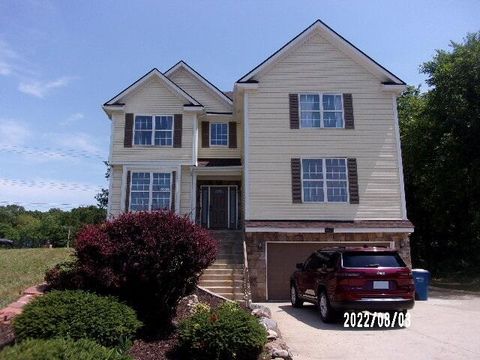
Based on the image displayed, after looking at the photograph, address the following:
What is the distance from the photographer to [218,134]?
73.4ft

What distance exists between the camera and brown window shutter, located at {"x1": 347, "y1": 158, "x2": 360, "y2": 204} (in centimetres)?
1762

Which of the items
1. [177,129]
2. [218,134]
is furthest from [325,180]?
[177,129]

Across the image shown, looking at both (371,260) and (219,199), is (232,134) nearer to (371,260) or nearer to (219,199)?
(219,199)

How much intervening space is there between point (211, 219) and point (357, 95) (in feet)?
29.0

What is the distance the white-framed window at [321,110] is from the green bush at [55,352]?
1446cm

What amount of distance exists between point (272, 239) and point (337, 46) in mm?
8913

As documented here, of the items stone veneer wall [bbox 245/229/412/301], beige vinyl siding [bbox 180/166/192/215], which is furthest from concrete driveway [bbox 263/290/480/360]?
beige vinyl siding [bbox 180/166/192/215]

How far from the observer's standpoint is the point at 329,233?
56.4 ft

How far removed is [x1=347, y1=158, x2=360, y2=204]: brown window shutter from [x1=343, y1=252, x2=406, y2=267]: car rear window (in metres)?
7.19

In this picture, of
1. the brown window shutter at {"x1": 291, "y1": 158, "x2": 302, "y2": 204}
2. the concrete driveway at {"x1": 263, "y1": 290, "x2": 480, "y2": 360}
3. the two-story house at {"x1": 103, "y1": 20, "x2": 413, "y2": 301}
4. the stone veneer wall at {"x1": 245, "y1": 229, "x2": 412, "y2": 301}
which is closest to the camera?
the concrete driveway at {"x1": 263, "y1": 290, "x2": 480, "y2": 360}

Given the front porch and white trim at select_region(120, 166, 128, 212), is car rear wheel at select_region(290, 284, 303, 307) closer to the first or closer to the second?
the front porch

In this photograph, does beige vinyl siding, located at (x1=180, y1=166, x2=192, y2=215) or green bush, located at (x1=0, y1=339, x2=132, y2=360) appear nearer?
green bush, located at (x1=0, y1=339, x2=132, y2=360)

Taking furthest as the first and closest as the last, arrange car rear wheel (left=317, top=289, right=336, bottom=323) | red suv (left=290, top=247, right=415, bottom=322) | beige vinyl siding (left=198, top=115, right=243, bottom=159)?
beige vinyl siding (left=198, top=115, right=243, bottom=159)
car rear wheel (left=317, top=289, right=336, bottom=323)
red suv (left=290, top=247, right=415, bottom=322)

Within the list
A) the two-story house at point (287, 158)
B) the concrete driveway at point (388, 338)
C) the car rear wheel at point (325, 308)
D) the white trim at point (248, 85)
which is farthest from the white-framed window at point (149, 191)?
the car rear wheel at point (325, 308)
